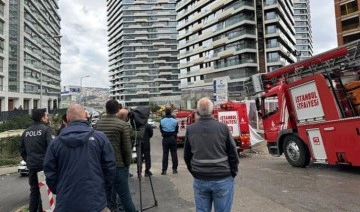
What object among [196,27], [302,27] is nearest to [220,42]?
[196,27]

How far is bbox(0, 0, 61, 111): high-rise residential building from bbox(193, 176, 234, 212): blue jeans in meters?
45.9

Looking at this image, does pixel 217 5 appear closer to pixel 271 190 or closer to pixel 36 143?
pixel 271 190

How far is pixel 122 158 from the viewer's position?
208 inches

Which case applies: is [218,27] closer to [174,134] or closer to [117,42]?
[174,134]

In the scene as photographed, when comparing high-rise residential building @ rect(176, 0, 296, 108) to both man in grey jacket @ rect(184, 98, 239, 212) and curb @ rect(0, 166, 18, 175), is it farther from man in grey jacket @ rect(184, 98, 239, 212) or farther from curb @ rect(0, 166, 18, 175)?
man in grey jacket @ rect(184, 98, 239, 212)

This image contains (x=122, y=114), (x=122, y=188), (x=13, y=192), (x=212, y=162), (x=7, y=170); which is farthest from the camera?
(x=7, y=170)

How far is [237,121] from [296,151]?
5551 millimetres

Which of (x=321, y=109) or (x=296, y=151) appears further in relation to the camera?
(x=296, y=151)

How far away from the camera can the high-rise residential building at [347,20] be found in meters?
49.3

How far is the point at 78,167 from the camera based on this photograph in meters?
3.46

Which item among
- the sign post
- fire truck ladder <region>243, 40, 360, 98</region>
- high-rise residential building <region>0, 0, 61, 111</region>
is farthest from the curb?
high-rise residential building <region>0, 0, 61, 111</region>

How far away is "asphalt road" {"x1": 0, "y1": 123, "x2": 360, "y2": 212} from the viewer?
645cm

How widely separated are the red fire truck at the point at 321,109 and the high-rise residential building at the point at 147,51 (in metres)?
127

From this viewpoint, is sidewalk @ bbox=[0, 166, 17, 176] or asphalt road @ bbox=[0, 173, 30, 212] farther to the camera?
sidewalk @ bbox=[0, 166, 17, 176]
